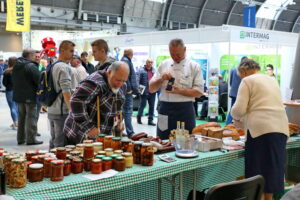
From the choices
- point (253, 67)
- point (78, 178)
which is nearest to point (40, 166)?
point (78, 178)

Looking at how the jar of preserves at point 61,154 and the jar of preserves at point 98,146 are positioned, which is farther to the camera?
the jar of preserves at point 98,146

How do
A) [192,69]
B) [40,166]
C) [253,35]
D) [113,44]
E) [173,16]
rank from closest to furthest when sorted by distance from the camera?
1. [40,166]
2. [192,69]
3. [253,35]
4. [113,44]
5. [173,16]

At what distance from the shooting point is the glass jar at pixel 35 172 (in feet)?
6.22

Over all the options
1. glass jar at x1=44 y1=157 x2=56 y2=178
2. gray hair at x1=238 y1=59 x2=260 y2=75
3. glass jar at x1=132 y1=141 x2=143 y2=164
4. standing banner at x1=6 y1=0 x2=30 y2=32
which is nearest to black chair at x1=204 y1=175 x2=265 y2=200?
glass jar at x1=132 y1=141 x2=143 y2=164

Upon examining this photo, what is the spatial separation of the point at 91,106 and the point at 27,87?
10.5 feet

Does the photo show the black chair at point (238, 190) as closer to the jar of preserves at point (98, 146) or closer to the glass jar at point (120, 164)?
the glass jar at point (120, 164)

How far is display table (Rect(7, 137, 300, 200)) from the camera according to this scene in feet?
6.13

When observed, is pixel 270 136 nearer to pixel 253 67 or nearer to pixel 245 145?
pixel 245 145

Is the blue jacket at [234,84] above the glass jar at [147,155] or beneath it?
above

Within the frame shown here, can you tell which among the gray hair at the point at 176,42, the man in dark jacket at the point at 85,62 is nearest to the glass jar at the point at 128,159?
the gray hair at the point at 176,42

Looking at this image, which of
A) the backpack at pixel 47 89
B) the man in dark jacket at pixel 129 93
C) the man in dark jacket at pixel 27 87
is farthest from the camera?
the man in dark jacket at pixel 129 93

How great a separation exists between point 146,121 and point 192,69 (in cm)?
509

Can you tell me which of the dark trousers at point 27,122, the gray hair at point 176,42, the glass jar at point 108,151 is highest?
the gray hair at point 176,42

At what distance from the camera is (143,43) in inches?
374
